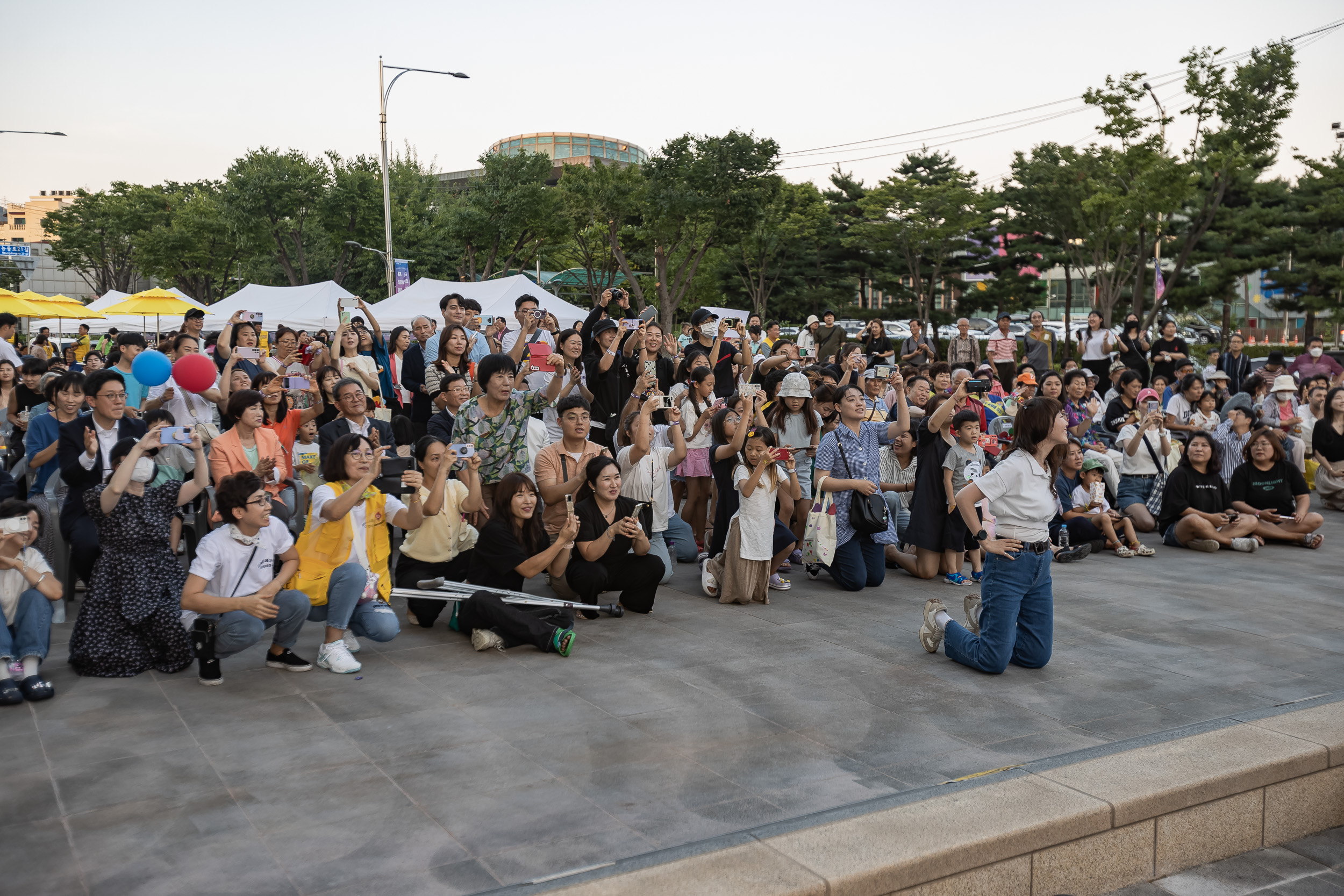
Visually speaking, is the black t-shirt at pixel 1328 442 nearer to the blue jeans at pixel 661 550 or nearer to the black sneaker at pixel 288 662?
the blue jeans at pixel 661 550

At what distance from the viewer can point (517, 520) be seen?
6.34 meters

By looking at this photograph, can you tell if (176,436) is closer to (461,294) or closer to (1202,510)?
(1202,510)

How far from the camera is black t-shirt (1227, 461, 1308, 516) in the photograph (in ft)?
32.0

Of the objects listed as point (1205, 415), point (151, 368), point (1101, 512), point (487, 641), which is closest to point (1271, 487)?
point (1205, 415)

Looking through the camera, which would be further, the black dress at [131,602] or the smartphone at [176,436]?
the smartphone at [176,436]

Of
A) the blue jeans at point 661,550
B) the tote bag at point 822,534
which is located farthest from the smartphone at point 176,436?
the tote bag at point 822,534

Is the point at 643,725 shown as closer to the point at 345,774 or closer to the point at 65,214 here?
the point at 345,774

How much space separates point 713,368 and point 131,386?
5.18 m

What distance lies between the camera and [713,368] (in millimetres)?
10242

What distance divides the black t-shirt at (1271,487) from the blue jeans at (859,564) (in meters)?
4.37

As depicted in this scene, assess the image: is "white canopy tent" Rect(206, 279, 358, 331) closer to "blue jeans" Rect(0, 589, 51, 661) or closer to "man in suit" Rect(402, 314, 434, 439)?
"man in suit" Rect(402, 314, 434, 439)

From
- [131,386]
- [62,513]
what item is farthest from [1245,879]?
[131,386]

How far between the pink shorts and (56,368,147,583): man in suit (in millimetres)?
4348

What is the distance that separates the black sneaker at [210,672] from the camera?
5227 mm
